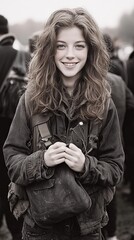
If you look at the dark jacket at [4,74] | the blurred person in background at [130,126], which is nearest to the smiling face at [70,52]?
the dark jacket at [4,74]

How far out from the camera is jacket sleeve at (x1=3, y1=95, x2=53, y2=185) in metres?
2.36

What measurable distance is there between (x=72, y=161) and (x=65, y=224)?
43 centimetres

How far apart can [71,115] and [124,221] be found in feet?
9.72

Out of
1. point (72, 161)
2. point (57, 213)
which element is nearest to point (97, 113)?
point (72, 161)

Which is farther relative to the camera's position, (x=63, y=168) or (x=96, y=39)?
(x=96, y=39)

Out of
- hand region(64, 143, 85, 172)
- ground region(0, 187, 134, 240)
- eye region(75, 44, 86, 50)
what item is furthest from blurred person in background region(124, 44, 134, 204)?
hand region(64, 143, 85, 172)

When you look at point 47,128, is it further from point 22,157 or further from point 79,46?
point 79,46

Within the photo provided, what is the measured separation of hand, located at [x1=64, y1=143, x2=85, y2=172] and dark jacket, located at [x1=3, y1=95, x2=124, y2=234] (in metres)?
0.06

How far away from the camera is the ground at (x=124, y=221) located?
4694 mm

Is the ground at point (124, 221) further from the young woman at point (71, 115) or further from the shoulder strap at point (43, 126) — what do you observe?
the shoulder strap at point (43, 126)

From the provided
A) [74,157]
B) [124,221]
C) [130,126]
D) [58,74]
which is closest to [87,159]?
[74,157]

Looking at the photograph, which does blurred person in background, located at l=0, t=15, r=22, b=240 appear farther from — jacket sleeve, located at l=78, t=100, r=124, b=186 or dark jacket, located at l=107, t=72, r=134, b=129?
jacket sleeve, located at l=78, t=100, r=124, b=186

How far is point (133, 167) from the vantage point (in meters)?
5.38

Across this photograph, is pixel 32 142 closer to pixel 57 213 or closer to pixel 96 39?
pixel 57 213
